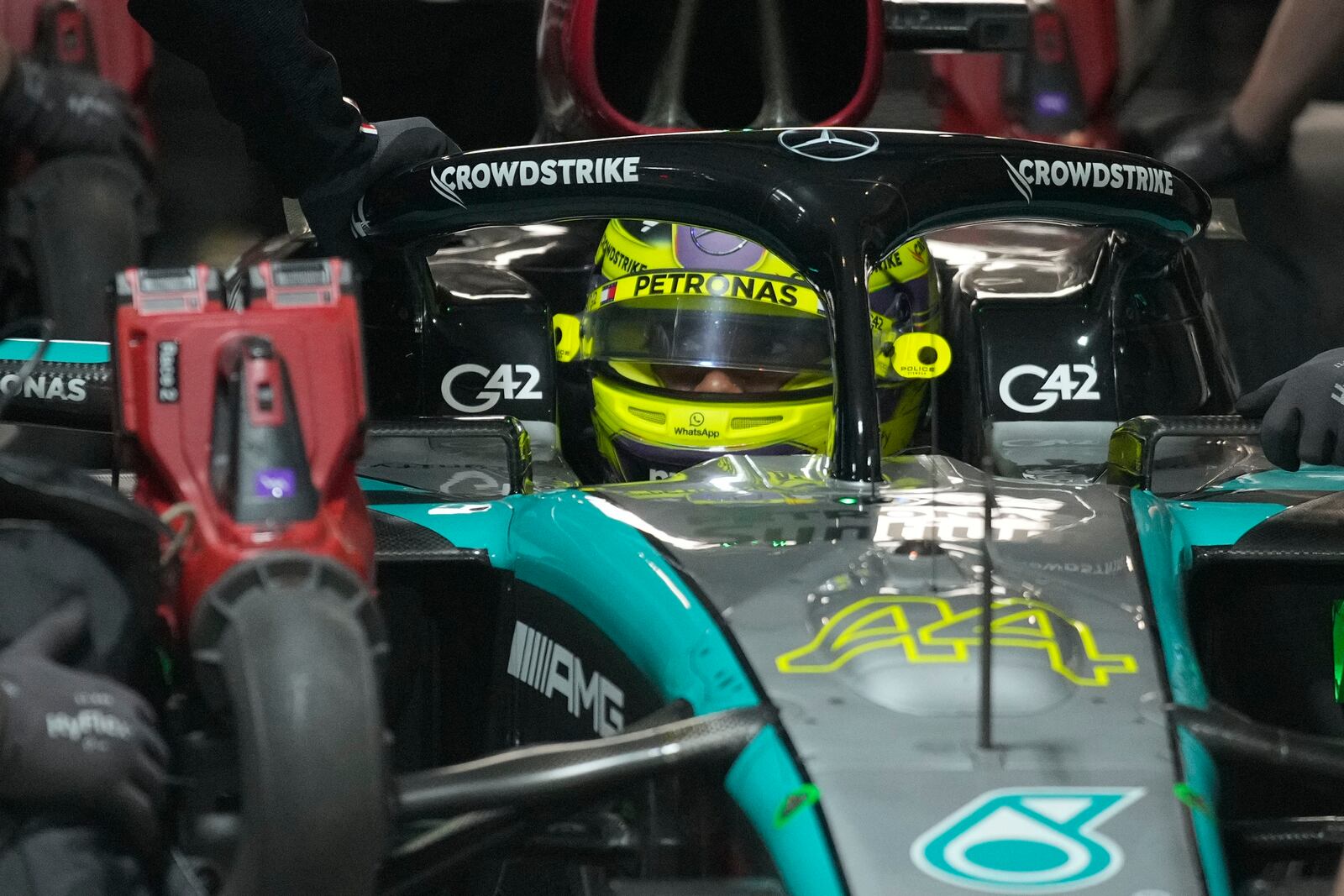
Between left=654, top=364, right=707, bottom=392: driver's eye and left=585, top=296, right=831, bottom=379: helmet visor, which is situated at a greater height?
left=585, top=296, right=831, bottom=379: helmet visor

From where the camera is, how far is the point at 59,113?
367cm

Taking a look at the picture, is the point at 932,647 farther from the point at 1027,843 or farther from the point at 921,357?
the point at 921,357

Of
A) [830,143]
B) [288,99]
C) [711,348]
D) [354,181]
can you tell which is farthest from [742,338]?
[288,99]

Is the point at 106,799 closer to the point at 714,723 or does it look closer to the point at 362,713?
the point at 362,713

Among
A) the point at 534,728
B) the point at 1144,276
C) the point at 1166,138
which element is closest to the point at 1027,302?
the point at 1144,276

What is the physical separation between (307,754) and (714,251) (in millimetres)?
1163

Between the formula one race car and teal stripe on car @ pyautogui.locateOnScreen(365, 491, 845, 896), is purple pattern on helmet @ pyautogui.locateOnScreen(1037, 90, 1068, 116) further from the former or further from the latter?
teal stripe on car @ pyautogui.locateOnScreen(365, 491, 845, 896)

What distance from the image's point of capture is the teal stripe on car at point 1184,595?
3.54ft

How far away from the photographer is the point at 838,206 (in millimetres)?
1636

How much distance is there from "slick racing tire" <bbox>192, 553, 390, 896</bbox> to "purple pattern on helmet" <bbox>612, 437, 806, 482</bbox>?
0.97 meters

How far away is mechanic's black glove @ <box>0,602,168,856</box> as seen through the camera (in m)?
1.12

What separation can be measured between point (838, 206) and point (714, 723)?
0.65 m

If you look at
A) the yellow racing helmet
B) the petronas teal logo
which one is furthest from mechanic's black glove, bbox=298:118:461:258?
the petronas teal logo

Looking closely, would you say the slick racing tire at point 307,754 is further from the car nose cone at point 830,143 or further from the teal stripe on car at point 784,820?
the car nose cone at point 830,143
